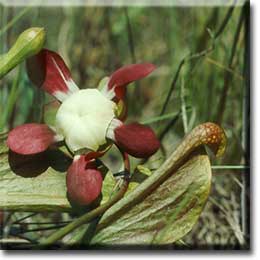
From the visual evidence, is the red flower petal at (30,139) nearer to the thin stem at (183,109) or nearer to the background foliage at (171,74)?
the background foliage at (171,74)

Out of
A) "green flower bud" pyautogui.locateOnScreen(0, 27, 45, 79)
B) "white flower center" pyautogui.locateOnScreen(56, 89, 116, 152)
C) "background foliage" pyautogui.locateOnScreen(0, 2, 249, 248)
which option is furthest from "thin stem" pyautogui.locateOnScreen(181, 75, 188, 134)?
"green flower bud" pyautogui.locateOnScreen(0, 27, 45, 79)

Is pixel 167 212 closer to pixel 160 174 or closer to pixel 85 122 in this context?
pixel 160 174

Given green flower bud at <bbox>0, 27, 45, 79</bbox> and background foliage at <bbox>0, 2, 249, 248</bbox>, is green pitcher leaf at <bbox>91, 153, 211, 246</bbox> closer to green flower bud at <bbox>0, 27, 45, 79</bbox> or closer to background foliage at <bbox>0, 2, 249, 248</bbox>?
background foliage at <bbox>0, 2, 249, 248</bbox>

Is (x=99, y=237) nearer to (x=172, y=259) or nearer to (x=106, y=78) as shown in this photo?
(x=172, y=259)

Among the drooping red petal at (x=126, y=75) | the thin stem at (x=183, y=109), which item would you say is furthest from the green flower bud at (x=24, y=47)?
the thin stem at (x=183, y=109)

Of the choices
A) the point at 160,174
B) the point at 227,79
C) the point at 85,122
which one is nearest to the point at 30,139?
the point at 85,122

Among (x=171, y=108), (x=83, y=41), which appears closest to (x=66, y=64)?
(x=83, y=41)
